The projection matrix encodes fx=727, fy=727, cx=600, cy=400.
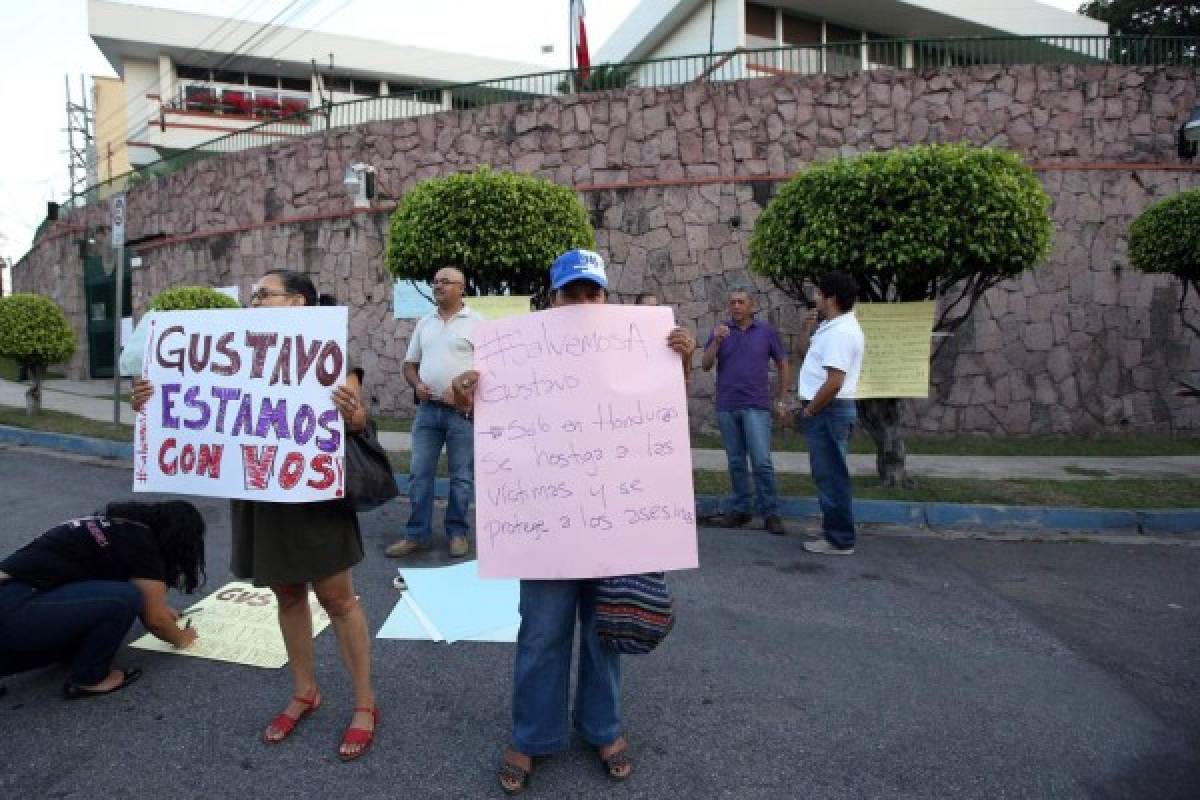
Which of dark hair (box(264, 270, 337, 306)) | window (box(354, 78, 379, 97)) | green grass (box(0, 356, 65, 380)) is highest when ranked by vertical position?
window (box(354, 78, 379, 97))

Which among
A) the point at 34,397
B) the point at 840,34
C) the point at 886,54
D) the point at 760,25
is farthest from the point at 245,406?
the point at 840,34

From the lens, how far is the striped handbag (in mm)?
2201

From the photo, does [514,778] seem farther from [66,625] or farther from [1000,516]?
[1000,516]

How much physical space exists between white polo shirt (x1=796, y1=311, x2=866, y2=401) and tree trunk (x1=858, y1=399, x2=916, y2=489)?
1985 millimetres

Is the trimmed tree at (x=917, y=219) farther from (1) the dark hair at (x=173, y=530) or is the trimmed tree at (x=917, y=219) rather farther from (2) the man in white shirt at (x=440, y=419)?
(1) the dark hair at (x=173, y=530)

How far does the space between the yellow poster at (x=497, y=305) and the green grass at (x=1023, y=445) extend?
3.52 m

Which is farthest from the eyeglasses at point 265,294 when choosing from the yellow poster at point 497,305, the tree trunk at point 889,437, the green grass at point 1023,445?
the green grass at point 1023,445

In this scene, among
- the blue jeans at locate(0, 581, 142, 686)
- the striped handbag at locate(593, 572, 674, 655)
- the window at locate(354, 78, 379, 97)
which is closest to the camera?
the striped handbag at locate(593, 572, 674, 655)

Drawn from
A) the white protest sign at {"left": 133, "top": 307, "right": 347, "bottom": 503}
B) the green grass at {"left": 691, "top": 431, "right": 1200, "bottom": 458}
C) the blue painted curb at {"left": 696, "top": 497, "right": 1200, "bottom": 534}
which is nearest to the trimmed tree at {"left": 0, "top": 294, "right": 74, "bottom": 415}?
the green grass at {"left": 691, "top": 431, "right": 1200, "bottom": 458}

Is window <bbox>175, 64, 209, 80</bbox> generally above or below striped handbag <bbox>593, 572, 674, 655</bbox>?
above

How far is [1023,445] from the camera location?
30.9ft

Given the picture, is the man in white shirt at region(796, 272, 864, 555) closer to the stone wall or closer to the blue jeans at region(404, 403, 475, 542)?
the blue jeans at region(404, 403, 475, 542)

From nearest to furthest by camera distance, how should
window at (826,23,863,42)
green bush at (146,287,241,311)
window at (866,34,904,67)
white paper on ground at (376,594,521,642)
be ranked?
1. white paper on ground at (376,594,521,642)
2. green bush at (146,287,241,311)
3. window at (866,34,904,67)
4. window at (826,23,863,42)

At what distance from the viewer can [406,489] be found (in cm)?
664
